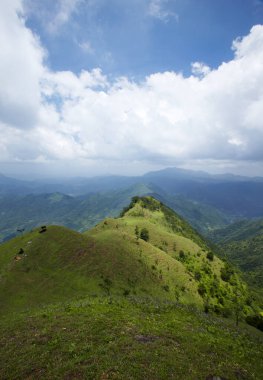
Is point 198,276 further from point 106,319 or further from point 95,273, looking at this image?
point 106,319

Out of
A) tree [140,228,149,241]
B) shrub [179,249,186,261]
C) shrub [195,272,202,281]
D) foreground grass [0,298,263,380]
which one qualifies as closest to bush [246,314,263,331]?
shrub [195,272,202,281]

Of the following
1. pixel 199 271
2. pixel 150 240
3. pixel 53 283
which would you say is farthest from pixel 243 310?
pixel 53 283

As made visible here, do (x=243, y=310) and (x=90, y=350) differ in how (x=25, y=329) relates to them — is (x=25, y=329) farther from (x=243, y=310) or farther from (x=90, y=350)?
(x=243, y=310)

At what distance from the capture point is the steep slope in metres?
56.8

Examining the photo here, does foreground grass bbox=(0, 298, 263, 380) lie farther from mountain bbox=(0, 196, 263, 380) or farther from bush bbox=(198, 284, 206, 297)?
bush bbox=(198, 284, 206, 297)

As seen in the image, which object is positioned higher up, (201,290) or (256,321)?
(201,290)

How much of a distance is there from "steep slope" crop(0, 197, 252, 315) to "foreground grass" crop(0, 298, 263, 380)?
76.0 ft

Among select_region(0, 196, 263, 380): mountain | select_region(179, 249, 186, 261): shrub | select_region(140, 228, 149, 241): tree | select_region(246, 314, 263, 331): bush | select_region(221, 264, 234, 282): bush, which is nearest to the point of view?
select_region(0, 196, 263, 380): mountain

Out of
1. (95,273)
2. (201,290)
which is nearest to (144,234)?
(201,290)

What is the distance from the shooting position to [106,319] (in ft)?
99.3

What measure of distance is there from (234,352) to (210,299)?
6041 cm

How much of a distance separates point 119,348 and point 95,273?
147ft

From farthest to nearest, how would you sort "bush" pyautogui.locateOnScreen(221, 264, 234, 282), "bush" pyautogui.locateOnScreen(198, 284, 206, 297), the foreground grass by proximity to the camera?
"bush" pyautogui.locateOnScreen(221, 264, 234, 282) → "bush" pyautogui.locateOnScreen(198, 284, 206, 297) → the foreground grass

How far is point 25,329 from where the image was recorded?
29.4 meters
